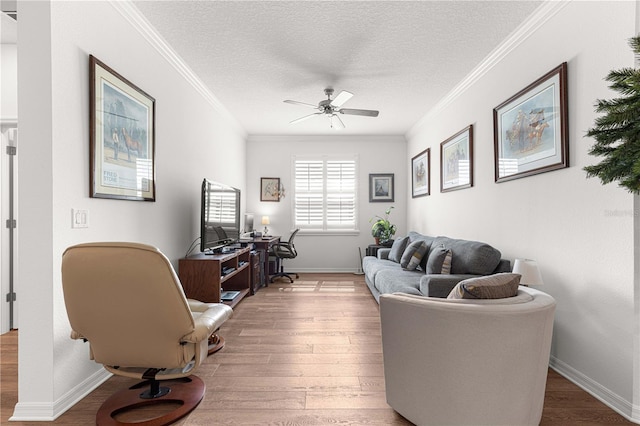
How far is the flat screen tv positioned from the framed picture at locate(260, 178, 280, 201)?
198 cm

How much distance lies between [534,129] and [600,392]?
1.96m

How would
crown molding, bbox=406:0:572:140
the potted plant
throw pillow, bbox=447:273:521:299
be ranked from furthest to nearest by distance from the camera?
A: the potted plant, crown molding, bbox=406:0:572:140, throw pillow, bbox=447:273:521:299

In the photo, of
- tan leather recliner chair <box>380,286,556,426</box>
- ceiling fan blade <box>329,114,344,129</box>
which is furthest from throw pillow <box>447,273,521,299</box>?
ceiling fan blade <box>329,114,344,129</box>

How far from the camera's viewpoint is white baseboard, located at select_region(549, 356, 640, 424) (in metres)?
2.03

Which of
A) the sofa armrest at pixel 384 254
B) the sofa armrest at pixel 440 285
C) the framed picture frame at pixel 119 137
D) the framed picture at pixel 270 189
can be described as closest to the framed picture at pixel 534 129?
the sofa armrest at pixel 440 285

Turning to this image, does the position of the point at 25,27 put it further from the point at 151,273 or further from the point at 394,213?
the point at 394,213

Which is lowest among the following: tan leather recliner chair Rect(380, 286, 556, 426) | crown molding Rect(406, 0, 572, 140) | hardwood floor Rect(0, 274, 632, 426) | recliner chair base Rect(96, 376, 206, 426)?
hardwood floor Rect(0, 274, 632, 426)

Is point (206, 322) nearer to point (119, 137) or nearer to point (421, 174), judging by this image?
point (119, 137)

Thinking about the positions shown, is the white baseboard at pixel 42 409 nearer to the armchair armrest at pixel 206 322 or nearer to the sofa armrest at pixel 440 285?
the armchair armrest at pixel 206 322

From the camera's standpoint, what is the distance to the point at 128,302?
1815 millimetres

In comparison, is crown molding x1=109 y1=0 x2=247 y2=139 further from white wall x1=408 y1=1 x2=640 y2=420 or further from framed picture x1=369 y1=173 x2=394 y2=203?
framed picture x1=369 y1=173 x2=394 y2=203

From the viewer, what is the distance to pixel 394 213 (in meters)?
7.29

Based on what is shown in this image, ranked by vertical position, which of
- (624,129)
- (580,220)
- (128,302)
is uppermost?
(624,129)

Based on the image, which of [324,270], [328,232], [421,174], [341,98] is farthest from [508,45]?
[324,270]
